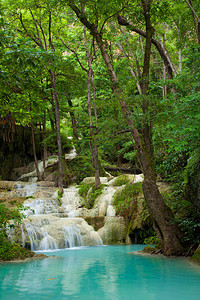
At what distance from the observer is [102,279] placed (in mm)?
5312

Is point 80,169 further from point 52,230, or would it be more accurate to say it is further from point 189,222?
point 189,222

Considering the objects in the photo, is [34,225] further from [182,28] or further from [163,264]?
[182,28]

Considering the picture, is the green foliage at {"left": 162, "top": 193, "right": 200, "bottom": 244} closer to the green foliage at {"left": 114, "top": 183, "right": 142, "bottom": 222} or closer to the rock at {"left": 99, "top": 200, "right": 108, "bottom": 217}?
the green foliage at {"left": 114, "top": 183, "right": 142, "bottom": 222}

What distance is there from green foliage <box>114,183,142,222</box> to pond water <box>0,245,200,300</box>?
12.5ft

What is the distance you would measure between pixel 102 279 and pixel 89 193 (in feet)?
29.7

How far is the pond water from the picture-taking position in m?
4.34

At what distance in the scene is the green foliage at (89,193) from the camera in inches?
543

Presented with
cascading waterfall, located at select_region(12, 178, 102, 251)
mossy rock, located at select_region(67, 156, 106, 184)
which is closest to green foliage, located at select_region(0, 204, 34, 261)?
cascading waterfall, located at select_region(12, 178, 102, 251)

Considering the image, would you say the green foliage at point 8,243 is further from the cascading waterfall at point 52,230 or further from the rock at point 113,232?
the rock at point 113,232

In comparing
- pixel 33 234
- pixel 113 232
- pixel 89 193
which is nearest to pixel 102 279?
pixel 33 234

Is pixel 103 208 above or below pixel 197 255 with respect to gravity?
above

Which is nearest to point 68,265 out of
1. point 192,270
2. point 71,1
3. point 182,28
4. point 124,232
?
point 192,270

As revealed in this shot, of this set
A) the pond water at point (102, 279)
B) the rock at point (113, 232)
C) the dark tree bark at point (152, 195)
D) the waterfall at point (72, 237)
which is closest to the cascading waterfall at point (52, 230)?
the waterfall at point (72, 237)

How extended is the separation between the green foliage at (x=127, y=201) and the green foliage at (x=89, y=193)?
1454mm
